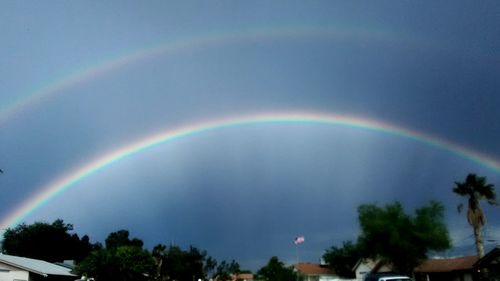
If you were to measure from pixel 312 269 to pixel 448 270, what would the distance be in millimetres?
63671

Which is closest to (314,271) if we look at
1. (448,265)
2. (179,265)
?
(179,265)

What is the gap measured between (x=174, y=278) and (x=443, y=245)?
187 ft

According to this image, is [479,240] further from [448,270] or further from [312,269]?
[312,269]

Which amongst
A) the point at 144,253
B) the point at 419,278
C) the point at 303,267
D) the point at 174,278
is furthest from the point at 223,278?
the point at 144,253

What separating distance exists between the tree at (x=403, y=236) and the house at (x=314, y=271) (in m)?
48.7

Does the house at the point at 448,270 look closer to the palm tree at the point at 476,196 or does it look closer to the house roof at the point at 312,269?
the palm tree at the point at 476,196

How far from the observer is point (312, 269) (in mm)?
124500

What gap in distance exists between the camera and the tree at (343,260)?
10312cm

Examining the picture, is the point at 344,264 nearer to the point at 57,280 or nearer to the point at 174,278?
the point at 174,278

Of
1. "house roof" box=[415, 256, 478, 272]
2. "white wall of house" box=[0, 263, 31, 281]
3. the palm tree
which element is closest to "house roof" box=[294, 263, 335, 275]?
"house roof" box=[415, 256, 478, 272]

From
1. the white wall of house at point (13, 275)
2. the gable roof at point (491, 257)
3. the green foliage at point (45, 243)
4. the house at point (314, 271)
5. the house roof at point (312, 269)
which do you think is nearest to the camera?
the white wall of house at point (13, 275)

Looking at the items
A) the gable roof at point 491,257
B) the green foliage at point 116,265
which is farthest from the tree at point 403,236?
the green foliage at point 116,265

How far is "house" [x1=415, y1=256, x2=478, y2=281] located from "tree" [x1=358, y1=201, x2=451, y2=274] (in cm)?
305

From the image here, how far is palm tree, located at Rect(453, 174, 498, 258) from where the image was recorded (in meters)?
51.1
